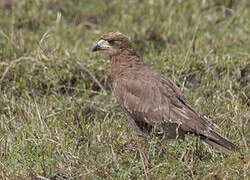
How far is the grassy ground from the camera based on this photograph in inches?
197

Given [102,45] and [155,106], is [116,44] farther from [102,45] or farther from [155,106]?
[155,106]

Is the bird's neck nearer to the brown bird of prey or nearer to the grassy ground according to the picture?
the brown bird of prey

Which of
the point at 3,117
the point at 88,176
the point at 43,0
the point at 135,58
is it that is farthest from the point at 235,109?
the point at 43,0

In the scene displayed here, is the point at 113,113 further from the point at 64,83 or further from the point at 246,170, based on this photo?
the point at 246,170

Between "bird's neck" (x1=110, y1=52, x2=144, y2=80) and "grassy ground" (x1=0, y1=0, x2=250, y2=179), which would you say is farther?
"bird's neck" (x1=110, y1=52, x2=144, y2=80)

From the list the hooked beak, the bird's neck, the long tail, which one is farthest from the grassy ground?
the hooked beak

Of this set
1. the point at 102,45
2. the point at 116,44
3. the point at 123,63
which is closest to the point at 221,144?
the point at 123,63

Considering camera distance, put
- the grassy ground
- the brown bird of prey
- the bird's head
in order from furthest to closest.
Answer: the bird's head, the brown bird of prey, the grassy ground

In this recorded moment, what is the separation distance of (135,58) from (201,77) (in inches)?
46.8

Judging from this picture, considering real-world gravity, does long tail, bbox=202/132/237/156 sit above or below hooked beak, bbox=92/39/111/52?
below

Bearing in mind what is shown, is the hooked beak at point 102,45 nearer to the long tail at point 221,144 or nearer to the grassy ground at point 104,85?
the grassy ground at point 104,85

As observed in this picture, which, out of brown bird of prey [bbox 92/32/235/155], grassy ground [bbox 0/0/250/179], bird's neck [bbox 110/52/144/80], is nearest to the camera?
grassy ground [bbox 0/0/250/179]

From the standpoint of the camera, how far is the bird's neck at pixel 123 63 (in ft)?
20.1

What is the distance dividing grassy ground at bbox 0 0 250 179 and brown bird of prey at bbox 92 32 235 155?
133 mm
